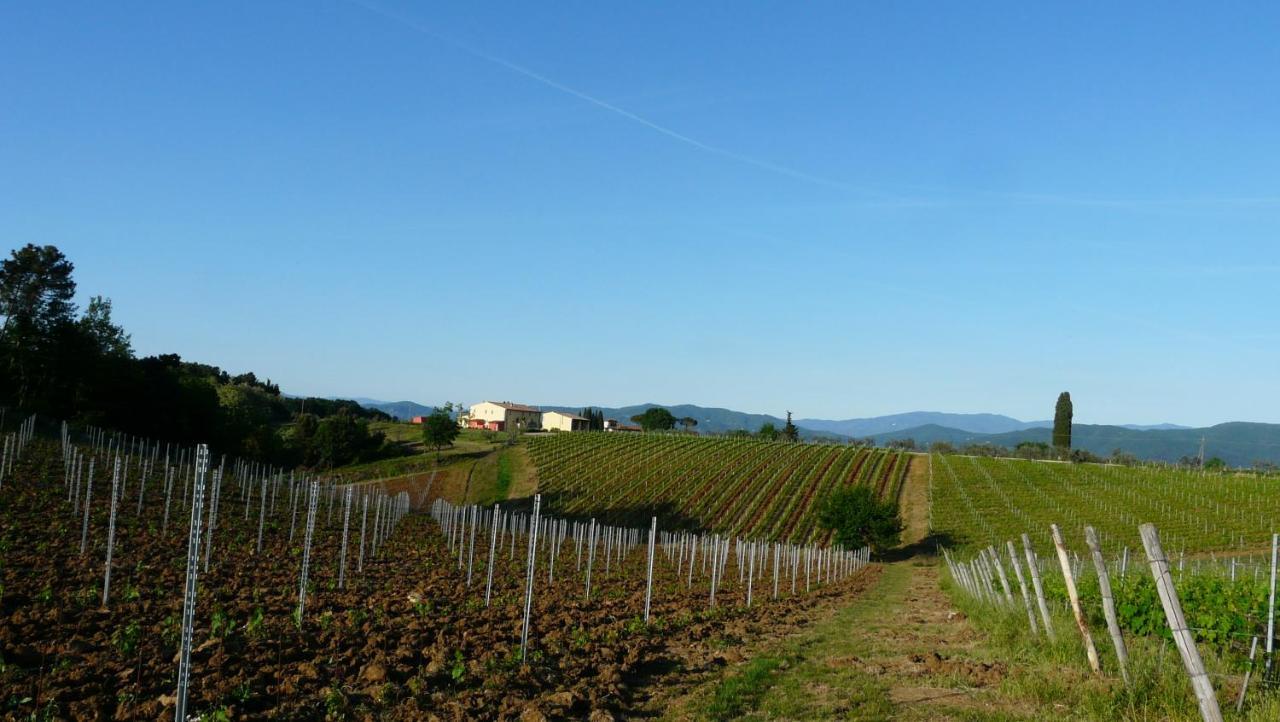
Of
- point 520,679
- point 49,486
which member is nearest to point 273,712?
point 520,679

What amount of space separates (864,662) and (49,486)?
23186 mm

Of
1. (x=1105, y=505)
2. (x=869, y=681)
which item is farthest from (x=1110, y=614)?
(x=1105, y=505)

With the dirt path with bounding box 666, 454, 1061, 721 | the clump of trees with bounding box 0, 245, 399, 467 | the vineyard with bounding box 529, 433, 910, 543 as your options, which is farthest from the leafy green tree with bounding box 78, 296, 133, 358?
the dirt path with bounding box 666, 454, 1061, 721

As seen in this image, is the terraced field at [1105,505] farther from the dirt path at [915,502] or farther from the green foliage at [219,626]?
the green foliage at [219,626]

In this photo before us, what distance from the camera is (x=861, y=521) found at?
159 ft

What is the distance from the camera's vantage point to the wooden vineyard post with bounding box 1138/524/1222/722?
528cm

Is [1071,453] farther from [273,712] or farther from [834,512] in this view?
[273,712]

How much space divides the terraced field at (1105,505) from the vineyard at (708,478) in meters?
6.69

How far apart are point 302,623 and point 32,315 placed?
5815cm

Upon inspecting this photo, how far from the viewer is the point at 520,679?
8.84m

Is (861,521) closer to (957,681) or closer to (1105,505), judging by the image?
(1105,505)

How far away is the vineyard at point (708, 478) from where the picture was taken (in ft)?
187

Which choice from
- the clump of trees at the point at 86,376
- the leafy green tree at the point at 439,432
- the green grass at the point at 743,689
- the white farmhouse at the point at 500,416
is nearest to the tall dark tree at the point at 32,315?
the clump of trees at the point at 86,376

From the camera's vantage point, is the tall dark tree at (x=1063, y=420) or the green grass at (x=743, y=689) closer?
the green grass at (x=743, y=689)
